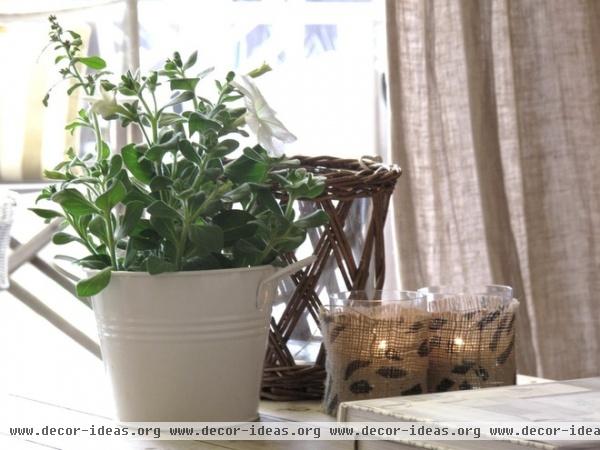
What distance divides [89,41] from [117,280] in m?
1.28

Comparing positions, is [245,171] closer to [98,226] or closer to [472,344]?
[98,226]

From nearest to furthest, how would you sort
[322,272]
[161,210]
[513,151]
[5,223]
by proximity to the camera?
[161,210], [322,272], [5,223], [513,151]

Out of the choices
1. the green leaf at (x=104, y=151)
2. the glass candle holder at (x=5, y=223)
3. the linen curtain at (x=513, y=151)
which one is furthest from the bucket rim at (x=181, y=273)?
the linen curtain at (x=513, y=151)

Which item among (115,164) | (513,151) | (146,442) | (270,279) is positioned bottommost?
(146,442)

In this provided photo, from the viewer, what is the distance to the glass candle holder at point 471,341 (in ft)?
2.72

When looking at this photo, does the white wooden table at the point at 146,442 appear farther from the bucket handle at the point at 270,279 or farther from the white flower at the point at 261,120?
the white flower at the point at 261,120

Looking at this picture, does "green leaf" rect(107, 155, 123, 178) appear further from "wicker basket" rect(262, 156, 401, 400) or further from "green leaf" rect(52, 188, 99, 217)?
"wicker basket" rect(262, 156, 401, 400)

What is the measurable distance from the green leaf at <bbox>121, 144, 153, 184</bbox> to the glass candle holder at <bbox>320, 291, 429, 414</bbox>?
7.8 inches

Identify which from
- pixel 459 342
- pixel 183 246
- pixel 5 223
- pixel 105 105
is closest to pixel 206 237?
pixel 183 246

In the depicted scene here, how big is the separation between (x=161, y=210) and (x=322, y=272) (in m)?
0.23

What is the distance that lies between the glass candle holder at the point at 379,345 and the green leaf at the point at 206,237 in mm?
126

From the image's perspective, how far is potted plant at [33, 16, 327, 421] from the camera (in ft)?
2.53

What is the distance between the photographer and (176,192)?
2.53ft

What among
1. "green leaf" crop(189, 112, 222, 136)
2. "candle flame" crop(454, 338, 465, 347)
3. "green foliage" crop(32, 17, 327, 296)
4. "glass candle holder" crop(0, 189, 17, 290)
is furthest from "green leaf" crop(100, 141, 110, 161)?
"glass candle holder" crop(0, 189, 17, 290)
